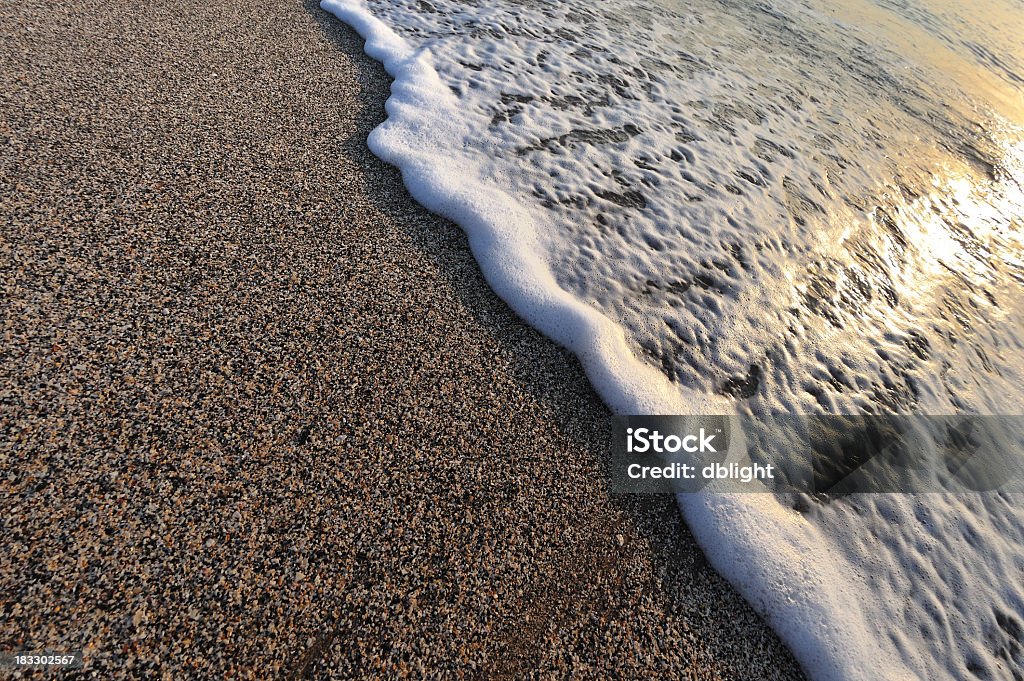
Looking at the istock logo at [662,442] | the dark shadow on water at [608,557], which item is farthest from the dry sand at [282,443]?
the istock logo at [662,442]

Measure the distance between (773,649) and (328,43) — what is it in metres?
3.99

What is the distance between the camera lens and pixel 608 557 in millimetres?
1578

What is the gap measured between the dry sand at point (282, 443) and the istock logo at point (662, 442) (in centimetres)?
12

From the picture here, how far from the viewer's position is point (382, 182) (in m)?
2.52

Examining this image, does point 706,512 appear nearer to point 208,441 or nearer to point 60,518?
point 208,441

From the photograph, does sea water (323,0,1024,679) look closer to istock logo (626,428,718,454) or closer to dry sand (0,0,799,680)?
istock logo (626,428,718,454)

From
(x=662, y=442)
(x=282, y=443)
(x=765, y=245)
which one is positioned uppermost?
(x=765, y=245)

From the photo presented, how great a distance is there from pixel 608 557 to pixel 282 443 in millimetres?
1098

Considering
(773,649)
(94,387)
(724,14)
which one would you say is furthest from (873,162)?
(94,387)

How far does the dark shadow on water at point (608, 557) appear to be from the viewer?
4.80ft

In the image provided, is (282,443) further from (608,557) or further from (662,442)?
(662,442)
